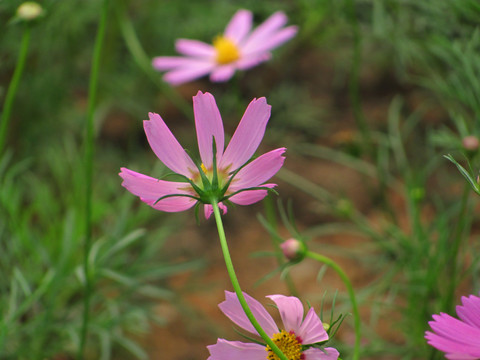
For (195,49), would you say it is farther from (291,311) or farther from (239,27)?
(291,311)

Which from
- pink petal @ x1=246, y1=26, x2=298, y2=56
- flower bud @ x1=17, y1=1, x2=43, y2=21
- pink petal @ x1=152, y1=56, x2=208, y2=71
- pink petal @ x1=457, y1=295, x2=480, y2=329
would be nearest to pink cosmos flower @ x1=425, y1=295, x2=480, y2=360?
pink petal @ x1=457, y1=295, x2=480, y2=329

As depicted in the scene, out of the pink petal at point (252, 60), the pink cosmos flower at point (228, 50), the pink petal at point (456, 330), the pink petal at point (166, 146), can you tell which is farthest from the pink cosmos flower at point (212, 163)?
the pink cosmos flower at point (228, 50)

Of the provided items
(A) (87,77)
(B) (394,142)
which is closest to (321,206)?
(B) (394,142)

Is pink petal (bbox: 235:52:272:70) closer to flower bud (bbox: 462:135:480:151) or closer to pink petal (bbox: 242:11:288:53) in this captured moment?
pink petal (bbox: 242:11:288:53)

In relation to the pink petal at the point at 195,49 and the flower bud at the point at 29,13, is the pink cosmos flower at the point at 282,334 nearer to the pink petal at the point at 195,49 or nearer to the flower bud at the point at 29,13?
the flower bud at the point at 29,13

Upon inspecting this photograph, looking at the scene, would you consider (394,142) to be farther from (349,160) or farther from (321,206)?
(321,206)

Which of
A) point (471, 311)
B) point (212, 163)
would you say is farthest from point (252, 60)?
point (471, 311)
